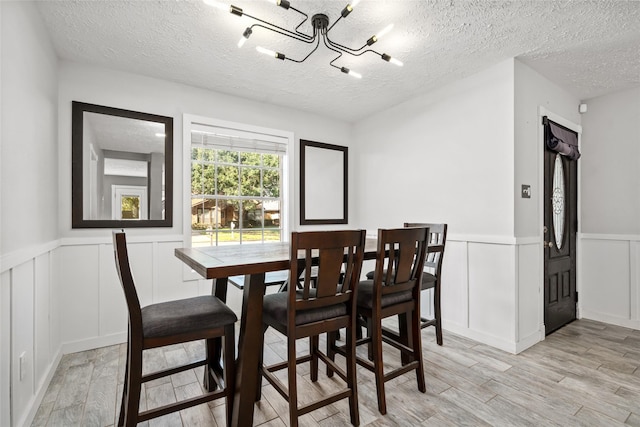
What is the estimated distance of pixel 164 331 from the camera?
4.96ft

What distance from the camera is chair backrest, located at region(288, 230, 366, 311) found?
152 cm

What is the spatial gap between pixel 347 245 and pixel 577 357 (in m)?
2.47

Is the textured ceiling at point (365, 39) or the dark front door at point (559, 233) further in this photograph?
the dark front door at point (559, 233)

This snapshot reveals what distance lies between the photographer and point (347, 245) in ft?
5.37

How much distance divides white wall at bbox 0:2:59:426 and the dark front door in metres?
4.12

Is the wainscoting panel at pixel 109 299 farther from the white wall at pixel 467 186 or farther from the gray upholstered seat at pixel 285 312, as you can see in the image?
the white wall at pixel 467 186

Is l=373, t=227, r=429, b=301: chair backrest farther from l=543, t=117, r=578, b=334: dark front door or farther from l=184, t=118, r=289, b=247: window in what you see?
l=184, t=118, r=289, b=247: window

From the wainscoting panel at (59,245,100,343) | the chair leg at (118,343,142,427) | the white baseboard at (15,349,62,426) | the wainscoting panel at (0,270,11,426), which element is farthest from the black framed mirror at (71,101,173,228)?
the chair leg at (118,343,142,427)

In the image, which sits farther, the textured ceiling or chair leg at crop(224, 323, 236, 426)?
the textured ceiling

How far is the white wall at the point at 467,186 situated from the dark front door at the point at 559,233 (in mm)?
678

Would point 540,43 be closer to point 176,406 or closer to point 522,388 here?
point 522,388

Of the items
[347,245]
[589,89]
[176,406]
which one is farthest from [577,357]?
[176,406]

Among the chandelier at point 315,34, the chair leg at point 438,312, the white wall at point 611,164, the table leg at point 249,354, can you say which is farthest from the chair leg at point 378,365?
the white wall at point 611,164

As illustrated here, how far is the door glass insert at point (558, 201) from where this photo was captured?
335 cm
